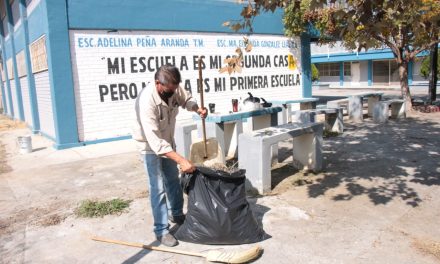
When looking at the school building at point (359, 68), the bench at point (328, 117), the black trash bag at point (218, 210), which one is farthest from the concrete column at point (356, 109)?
the school building at point (359, 68)

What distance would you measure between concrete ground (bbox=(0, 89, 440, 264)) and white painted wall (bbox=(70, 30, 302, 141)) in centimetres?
183

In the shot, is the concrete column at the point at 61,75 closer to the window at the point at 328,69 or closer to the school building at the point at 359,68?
the school building at the point at 359,68

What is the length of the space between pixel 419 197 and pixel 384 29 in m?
2.25

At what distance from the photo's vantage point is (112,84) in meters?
9.84

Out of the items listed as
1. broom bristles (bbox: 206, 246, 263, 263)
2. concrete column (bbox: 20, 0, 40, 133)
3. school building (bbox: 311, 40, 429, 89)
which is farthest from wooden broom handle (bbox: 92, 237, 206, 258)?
school building (bbox: 311, 40, 429, 89)

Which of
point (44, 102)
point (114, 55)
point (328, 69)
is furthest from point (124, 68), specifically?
point (328, 69)

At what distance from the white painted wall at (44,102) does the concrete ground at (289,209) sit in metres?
2.28

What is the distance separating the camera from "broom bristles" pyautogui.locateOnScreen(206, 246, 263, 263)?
3404mm

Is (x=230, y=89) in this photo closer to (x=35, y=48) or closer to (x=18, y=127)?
(x=35, y=48)

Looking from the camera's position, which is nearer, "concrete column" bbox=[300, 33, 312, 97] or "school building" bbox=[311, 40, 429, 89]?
"concrete column" bbox=[300, 33, 312, 97]

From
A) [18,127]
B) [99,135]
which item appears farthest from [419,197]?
[18,127]

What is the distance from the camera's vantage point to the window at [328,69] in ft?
116

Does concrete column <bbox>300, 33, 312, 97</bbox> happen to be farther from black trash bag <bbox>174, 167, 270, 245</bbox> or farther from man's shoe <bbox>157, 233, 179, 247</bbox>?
man's shoe <bbox>157, 233, 179, 247</bbox>

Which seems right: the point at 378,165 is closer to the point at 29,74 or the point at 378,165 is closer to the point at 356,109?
the point at 356,109
